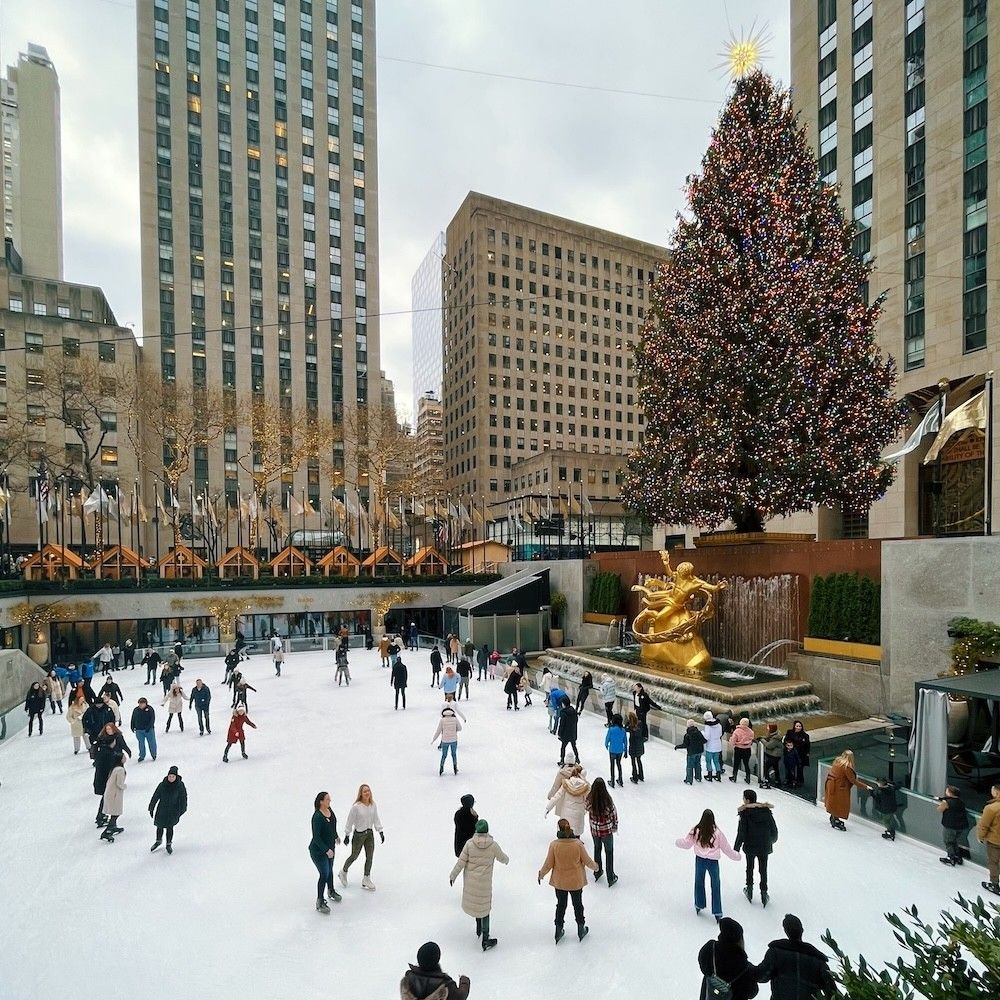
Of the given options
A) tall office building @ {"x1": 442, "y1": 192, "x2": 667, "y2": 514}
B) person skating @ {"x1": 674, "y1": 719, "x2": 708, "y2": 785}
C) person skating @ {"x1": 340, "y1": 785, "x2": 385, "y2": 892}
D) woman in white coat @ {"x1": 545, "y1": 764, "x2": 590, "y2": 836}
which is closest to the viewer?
person skating @ {"x1": 340, "y1": 785, "x2": 385, "y2": 892}

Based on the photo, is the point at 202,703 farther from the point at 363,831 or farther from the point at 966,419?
the point at 966,419

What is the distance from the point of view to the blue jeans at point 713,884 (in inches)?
277

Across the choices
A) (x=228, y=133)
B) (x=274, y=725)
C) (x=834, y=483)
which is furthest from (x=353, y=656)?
(x=228, y=133)

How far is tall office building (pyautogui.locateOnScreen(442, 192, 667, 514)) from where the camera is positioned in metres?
80.5

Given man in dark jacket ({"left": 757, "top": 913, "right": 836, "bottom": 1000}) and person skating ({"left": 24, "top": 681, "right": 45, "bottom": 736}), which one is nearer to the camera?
man in dark jacket ({"left": 757, "top": 913, "right": 836, "bottom": 1000})

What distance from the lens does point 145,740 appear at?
1328cm

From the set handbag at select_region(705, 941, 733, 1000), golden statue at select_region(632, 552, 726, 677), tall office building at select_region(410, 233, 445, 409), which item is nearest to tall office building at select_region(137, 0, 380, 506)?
tall office building at select_region(410, 233, 445, 409)

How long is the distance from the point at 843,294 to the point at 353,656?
80.5ft

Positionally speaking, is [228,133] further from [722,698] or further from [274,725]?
[722,698]

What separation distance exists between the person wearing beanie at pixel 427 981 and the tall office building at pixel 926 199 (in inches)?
1073

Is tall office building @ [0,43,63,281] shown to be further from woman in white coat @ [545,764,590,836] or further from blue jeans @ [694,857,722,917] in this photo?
blue jeans @ [694,857,722,917]

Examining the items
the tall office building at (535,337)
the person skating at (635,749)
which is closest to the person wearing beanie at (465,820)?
the person skating at (635,749)

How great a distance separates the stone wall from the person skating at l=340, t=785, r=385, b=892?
13386mm

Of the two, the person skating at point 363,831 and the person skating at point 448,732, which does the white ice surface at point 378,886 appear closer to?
the person skating at point 363,831
